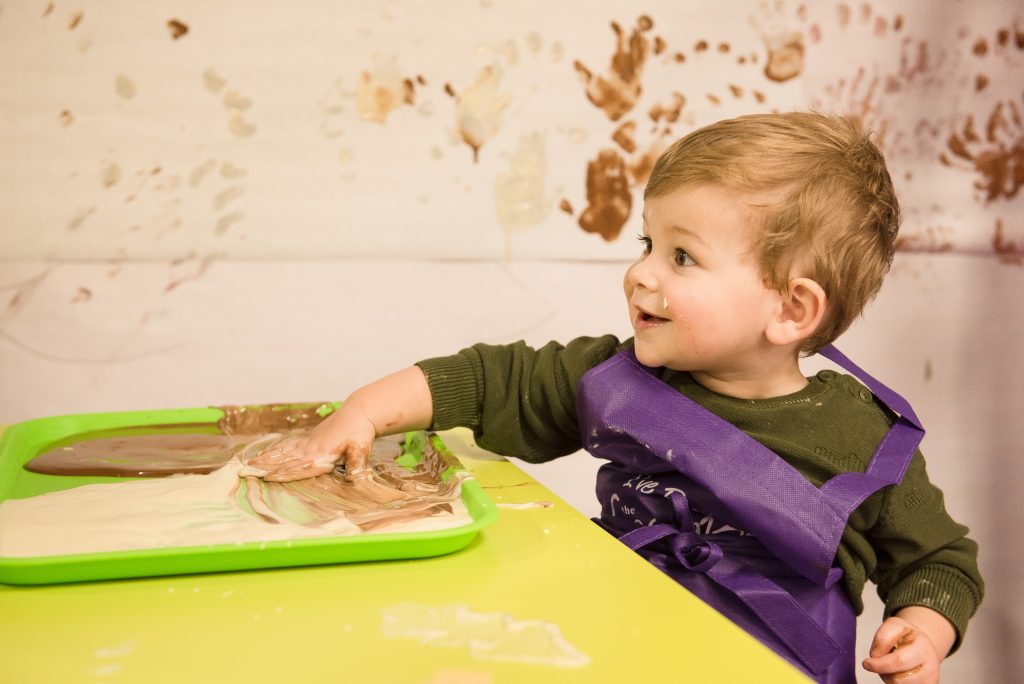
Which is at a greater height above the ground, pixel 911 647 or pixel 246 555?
pixel 246 555

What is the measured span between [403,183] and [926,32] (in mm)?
908

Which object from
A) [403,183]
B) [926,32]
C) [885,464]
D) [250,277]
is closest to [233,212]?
[250,277]

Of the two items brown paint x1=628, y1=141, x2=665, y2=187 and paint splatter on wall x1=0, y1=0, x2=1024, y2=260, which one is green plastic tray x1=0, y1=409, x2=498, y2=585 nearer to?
paint splatter on wall x1=0, y1=0, x2=1024, y2=260

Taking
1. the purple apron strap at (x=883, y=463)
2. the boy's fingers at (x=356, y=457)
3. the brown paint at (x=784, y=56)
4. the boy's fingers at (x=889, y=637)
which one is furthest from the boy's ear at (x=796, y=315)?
the brown paint at (x=784, y=56)

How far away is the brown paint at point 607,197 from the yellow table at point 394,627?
2.82ft

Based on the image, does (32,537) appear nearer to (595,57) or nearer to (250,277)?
(250,277)

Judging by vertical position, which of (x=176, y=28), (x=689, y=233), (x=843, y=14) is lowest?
(x=689, y=233)

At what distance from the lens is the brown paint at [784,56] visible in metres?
A: 1.47

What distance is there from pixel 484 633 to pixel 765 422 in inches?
16.4

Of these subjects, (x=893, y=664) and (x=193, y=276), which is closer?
(x=893, y=664)

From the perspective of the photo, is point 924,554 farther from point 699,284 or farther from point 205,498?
point 205,498

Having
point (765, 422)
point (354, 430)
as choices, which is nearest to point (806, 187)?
point (765, 422)

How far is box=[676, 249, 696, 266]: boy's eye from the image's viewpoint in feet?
2.72

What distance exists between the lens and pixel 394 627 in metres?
0.53
